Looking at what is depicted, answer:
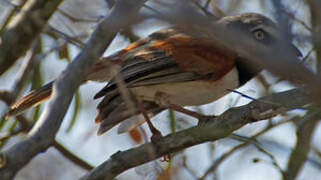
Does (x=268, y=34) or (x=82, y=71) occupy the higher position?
(x=82, y=71)

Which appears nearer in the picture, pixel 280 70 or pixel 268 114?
pixel 280 70

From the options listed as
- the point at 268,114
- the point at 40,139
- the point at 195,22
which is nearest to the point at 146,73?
the point at 268,114

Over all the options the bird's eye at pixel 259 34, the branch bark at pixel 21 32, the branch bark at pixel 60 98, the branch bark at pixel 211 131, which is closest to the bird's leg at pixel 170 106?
the branch bark at pixel 211 131

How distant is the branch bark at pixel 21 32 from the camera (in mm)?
3641

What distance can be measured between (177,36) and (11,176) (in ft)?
11.3

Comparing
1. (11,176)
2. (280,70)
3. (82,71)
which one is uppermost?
(280,70)

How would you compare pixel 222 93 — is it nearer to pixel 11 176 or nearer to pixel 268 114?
pixel 268 114

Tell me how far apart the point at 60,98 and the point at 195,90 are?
112 inches

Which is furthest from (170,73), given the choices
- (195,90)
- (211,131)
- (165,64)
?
(211,131)

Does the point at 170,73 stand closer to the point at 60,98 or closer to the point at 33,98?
the point at 33,98

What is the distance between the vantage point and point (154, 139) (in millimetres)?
4422

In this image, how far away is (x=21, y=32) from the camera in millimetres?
3740

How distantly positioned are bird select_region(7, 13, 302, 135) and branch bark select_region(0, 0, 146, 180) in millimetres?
2008

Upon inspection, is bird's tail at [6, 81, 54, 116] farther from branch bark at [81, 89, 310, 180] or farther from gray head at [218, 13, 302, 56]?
gray head at [218, 13, 302, 56]
